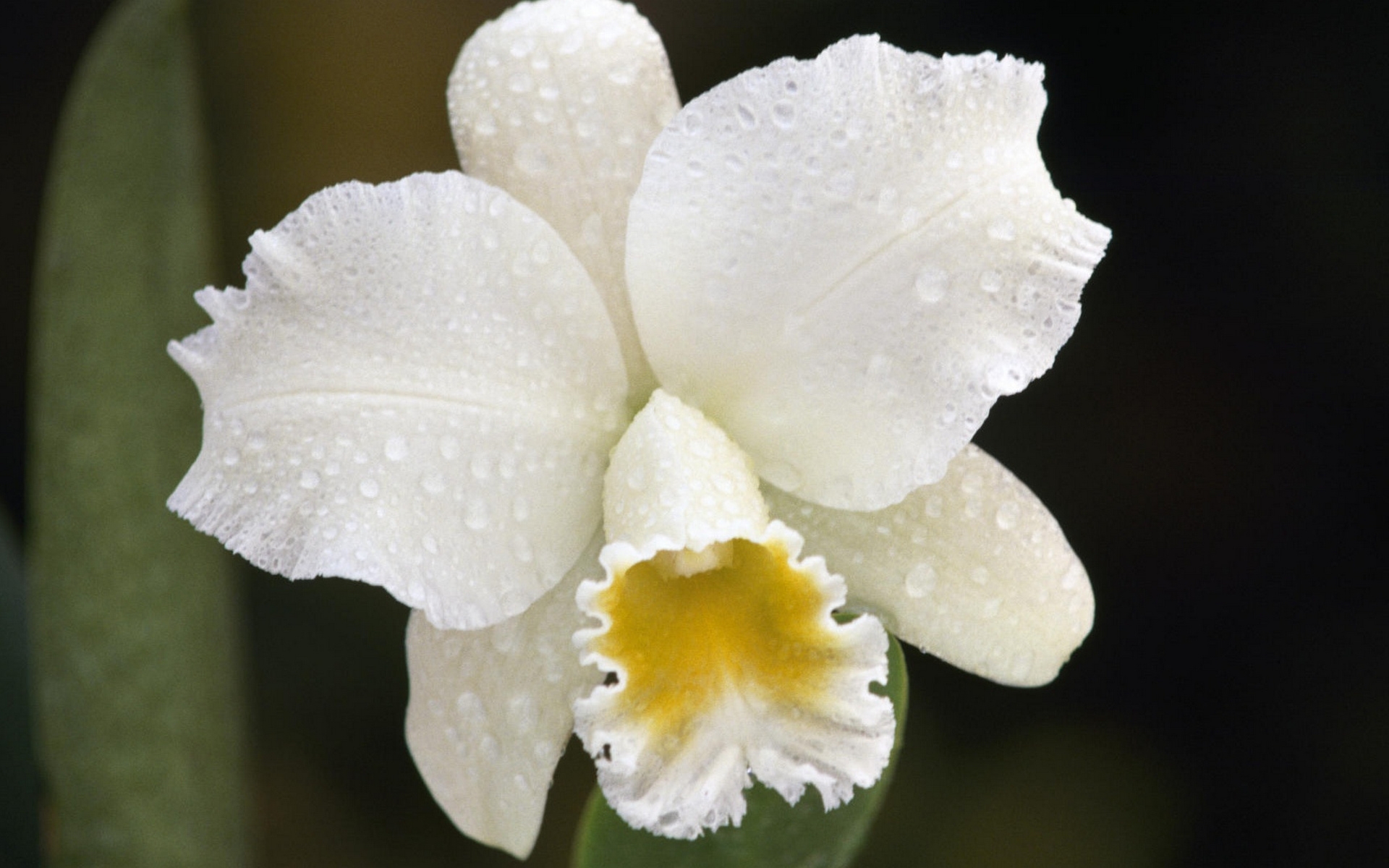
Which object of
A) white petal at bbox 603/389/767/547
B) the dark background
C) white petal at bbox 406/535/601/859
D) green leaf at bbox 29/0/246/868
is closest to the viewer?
white petal at bbox 603/389/767/547

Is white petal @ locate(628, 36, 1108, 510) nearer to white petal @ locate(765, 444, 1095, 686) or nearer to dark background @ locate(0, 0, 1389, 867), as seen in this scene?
white petal @ locate(765, 444, 1095, 686)

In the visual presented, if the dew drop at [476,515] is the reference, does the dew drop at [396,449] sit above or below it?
above

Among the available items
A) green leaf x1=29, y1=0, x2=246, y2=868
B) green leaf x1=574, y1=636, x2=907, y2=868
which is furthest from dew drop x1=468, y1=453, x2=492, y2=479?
green leaf x1=29, y1=0, x2=246, y2=868

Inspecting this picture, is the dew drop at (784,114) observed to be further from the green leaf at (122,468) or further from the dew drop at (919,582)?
the green leaf at (122,468)

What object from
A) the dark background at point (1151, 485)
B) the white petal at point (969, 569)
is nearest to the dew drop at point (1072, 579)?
the white petal at point (969, 569)

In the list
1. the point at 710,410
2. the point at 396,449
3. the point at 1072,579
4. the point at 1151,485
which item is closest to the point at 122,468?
the point at 396,449

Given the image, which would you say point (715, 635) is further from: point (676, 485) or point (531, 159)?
point (531, 159)

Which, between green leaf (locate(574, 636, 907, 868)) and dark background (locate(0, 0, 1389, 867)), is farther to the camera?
dark background (locate(0, 0, 1389, 867))
